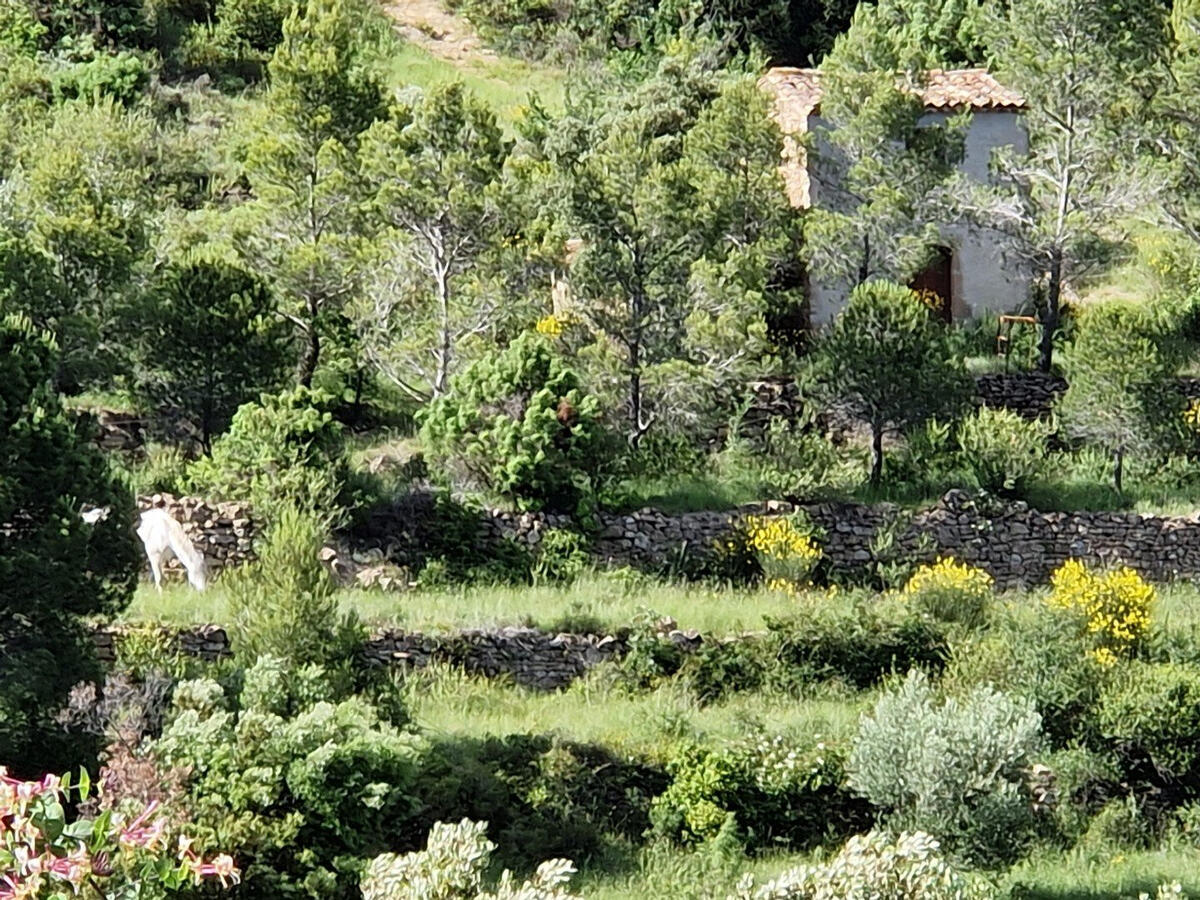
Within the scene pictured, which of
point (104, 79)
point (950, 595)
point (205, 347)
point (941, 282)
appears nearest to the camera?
point (950, 595)

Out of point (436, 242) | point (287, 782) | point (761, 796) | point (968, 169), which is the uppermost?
point (968, 169)

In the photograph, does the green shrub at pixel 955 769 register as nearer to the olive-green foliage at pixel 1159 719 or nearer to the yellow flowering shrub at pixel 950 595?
the olive-green foliage at pixel 1159 719

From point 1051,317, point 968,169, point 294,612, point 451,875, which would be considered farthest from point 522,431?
point 968,169

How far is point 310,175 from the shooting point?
29297 mm

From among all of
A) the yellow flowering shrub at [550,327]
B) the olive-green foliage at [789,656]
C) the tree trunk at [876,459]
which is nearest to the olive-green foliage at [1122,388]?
the tree trunk at [876,459]

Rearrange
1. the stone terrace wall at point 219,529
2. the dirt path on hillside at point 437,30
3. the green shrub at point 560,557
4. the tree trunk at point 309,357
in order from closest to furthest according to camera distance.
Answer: the stone terrace wall at point 219,529 < the green shrub at point 560,557 < the tree trunk at point 309,357 < the dirt path on hillside at point 437,30

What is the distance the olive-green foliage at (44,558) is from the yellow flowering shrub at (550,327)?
914cm

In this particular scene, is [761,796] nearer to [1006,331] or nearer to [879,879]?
[879,879]

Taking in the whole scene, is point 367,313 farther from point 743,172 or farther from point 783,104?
point 783,104

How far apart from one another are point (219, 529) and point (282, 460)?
1.13 m

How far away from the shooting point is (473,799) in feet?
64.4

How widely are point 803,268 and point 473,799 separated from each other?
45.4ft

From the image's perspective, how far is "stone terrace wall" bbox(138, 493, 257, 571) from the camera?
23.8 metres

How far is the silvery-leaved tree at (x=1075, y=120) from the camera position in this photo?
29594 mm
